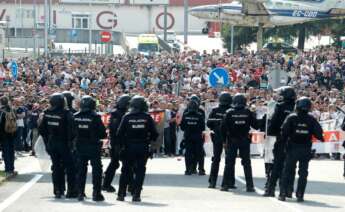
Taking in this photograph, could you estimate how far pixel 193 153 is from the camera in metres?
23.2

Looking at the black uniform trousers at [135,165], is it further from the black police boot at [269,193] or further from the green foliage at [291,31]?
the green foliage at [291,31]

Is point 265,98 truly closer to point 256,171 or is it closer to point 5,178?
point 256,171

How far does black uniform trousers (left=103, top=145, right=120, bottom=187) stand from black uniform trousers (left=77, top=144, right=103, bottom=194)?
3.44 ft

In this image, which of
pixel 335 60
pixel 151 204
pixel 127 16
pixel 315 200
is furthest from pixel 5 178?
pixel 127 16

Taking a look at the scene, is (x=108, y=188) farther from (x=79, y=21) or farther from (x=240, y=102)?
(x=79, y=21)

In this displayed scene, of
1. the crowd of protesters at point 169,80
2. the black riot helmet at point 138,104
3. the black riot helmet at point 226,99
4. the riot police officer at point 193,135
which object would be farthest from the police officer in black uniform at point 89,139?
the crowd of protesters at point 169,80

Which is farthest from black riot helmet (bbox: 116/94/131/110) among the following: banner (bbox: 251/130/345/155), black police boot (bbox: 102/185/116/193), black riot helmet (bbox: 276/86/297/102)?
banner (bbox: 251/130/345/155)

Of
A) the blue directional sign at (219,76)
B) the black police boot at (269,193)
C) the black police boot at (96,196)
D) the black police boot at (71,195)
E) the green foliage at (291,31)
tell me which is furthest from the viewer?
the green foliage at (291,31)

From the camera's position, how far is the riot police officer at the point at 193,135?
75.9 feet

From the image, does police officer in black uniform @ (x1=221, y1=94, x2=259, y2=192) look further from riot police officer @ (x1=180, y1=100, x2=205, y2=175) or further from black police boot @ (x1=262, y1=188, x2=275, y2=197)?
riot police officer @ (x1=180, y1=100, x2=205, y2=175)

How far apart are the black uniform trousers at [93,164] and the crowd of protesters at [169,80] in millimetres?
12446

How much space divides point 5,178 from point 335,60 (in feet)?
93.2

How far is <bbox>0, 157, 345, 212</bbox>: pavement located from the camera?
1677cm

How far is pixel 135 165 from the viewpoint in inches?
695
